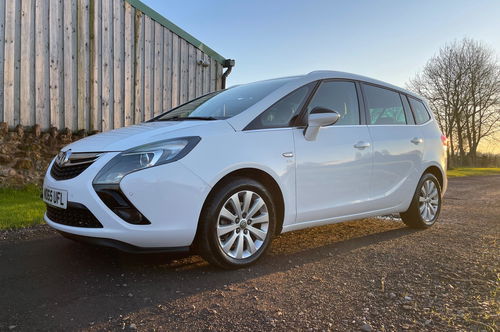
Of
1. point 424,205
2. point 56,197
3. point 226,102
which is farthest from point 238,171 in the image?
point 424,205

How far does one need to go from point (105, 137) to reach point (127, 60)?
20.8ft

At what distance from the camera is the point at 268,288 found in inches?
118

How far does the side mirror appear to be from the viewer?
3721mm

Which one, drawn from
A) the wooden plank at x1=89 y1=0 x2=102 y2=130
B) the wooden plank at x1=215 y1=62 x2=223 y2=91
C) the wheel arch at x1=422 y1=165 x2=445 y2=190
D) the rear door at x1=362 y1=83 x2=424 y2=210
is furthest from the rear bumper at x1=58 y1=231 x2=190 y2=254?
the wooden plank at x1=215 y1=62 x2=223 y2=91

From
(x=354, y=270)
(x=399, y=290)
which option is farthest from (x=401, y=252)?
(x=399, y=290)

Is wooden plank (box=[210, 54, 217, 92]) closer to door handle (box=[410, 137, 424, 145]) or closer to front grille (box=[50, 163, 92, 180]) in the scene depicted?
door handle (box=[410, 137, 424, 145])

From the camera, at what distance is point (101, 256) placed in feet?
12.3

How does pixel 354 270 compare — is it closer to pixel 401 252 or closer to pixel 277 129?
pixel 401 252

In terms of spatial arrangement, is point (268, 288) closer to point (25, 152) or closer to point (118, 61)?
point (25, 152)

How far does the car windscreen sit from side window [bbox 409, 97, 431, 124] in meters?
2.11

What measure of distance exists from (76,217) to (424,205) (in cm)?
411

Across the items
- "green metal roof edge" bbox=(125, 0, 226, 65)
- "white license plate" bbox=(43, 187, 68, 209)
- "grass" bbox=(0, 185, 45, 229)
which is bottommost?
"grass" bbox=(0, 185, 45, 229)

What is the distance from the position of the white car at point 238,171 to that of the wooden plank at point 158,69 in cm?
542

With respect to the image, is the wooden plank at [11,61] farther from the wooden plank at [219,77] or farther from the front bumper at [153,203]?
the front bumper at [153,203]
